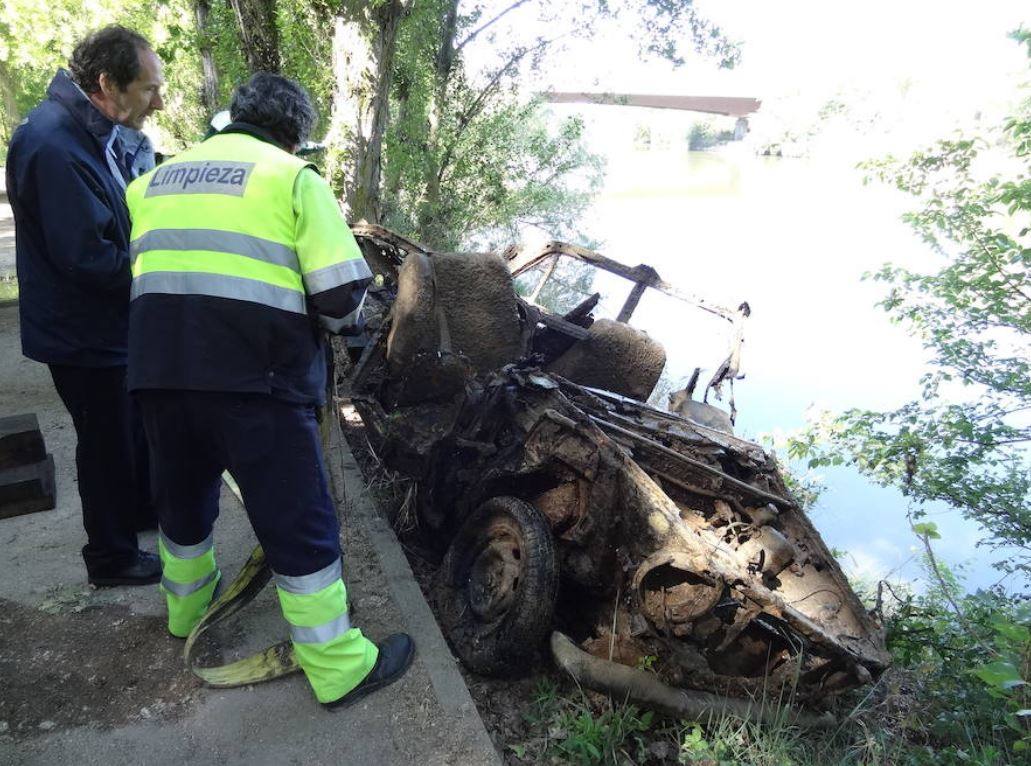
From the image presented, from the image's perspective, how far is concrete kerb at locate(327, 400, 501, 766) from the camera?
2359 millimetres

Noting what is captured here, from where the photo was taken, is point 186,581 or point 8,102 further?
point 8,102

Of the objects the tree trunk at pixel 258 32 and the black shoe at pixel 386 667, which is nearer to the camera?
the black shoe at pixel 386 667

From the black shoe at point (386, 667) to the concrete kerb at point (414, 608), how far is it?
0.28 ft

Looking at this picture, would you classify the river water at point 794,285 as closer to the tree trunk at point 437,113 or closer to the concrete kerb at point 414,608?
the concrete kerb at point 414,608

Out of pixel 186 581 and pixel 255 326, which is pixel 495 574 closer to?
pixel 186 581

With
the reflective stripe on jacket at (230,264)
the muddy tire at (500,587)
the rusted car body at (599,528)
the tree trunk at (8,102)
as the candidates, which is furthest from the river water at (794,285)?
the tree trunk at (8,102)

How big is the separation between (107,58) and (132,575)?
2008 mm

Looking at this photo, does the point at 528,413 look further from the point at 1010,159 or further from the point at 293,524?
the point at 1010,159

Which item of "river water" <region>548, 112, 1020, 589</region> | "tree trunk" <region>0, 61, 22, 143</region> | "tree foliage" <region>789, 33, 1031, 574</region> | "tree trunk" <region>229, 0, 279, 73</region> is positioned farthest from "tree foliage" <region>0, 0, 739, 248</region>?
→ "tree trunk" <region>0, 61, 22, 143</region>

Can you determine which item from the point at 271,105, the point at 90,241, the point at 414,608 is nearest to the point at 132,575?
the point at 414,608

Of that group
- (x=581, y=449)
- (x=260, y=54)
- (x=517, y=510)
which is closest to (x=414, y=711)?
(x=517, y=510)

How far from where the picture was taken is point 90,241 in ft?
7.27

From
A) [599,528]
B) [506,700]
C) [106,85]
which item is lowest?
[506,700]

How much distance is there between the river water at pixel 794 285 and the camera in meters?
13.3
